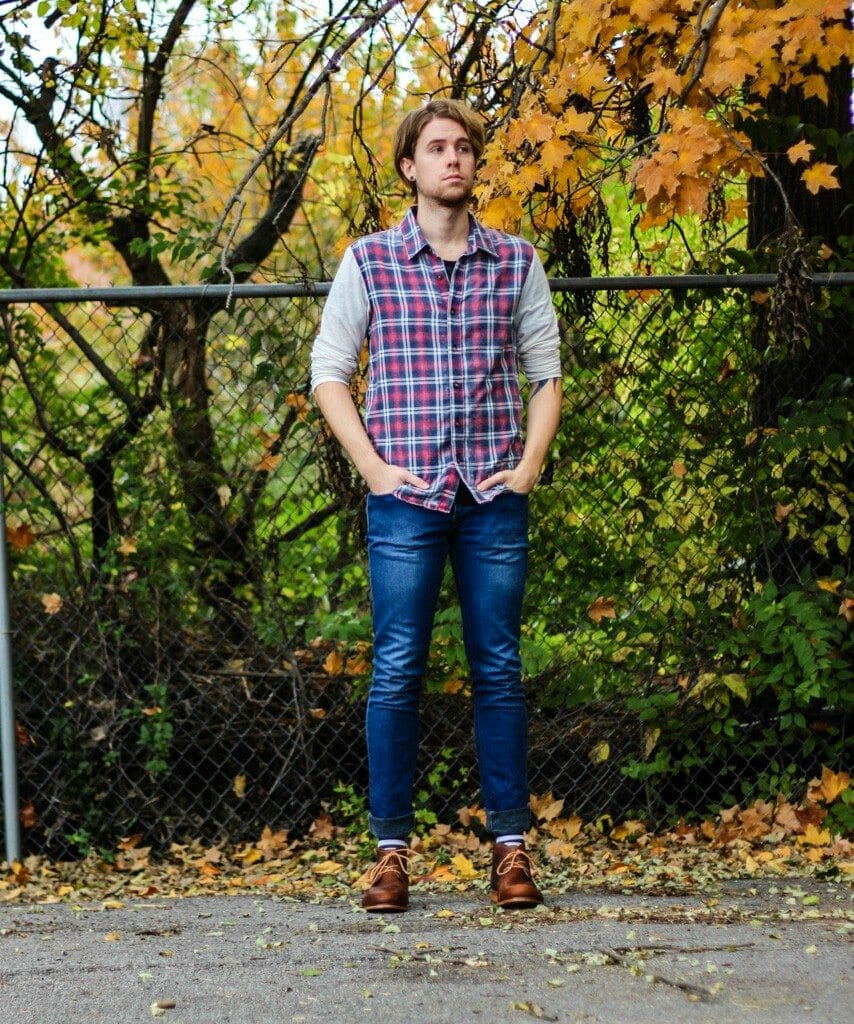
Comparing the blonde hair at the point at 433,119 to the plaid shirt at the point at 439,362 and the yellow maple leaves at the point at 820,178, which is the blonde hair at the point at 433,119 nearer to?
the plaid shirt at the point at 439,362

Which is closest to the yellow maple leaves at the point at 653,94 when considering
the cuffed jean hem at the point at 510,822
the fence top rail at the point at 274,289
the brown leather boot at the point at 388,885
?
the fence top rail at the point at 274,289

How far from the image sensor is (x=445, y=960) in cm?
294

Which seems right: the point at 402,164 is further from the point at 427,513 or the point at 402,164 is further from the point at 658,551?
the point at 658,551

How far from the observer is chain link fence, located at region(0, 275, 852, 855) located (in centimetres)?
433

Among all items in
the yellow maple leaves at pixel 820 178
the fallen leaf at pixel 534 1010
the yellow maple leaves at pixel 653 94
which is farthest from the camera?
the yellow maple leaves at pixel 820 178

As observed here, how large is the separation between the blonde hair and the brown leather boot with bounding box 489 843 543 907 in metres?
1.85

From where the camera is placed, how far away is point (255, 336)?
429cm

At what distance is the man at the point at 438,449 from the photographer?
3324 millimetres

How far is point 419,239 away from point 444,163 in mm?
204

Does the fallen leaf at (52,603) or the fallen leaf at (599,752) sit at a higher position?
the fallen leaf at (52,603)

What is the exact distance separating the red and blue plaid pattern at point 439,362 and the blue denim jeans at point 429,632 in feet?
0.31

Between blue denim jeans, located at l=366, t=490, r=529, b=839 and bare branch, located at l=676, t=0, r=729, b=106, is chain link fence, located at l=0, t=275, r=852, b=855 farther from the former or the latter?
blue denim jeans, located at l=366, t=490, r=529, b=839

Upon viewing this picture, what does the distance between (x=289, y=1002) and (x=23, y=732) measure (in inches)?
78.3

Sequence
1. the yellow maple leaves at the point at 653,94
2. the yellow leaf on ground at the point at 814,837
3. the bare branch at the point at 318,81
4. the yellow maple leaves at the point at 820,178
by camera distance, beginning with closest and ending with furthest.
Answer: the yellow maple leaves at the point at 653,94 < the yellow maple leaves at the point at 820,178 < the bare branch at the point at 318,81 < the yellow leaf on ground at the point at 814,837
